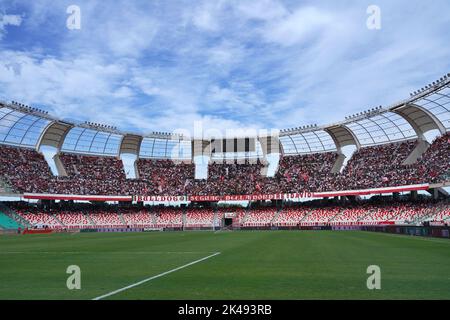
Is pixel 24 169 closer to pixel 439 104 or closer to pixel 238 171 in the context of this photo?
pixel 238 171

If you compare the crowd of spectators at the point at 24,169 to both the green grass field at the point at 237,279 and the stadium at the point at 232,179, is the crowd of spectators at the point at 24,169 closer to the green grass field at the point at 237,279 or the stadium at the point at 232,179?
the stadium at the point at 232,179

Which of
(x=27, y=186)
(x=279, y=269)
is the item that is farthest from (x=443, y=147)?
(x=27, y=186)

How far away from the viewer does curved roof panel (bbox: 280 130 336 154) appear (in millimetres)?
79544

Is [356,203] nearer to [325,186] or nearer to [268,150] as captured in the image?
[325,186]

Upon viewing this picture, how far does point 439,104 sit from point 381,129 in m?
13.9

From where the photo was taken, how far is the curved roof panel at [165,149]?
85562mm

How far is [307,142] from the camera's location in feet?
272

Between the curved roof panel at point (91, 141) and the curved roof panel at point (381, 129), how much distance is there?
44.5 meters

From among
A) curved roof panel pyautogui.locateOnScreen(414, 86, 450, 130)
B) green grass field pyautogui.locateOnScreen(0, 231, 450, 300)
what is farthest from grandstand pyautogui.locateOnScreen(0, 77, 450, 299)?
green grass field pyautogui.locateOnScreen(0, 231, 450, 300)

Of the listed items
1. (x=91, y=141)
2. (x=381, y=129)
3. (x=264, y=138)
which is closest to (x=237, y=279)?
(x=381, y=129)

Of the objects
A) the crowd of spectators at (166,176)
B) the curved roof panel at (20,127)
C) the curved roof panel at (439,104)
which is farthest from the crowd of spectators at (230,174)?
the curved roof panel at (439,104)

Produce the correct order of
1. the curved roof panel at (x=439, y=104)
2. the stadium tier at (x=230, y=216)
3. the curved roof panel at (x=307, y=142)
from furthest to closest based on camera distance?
the curved roof panel at (x=307, y=142) < the stadium tier at (x=230, y=216) < the curved roof panel at (x=439, y=104)
